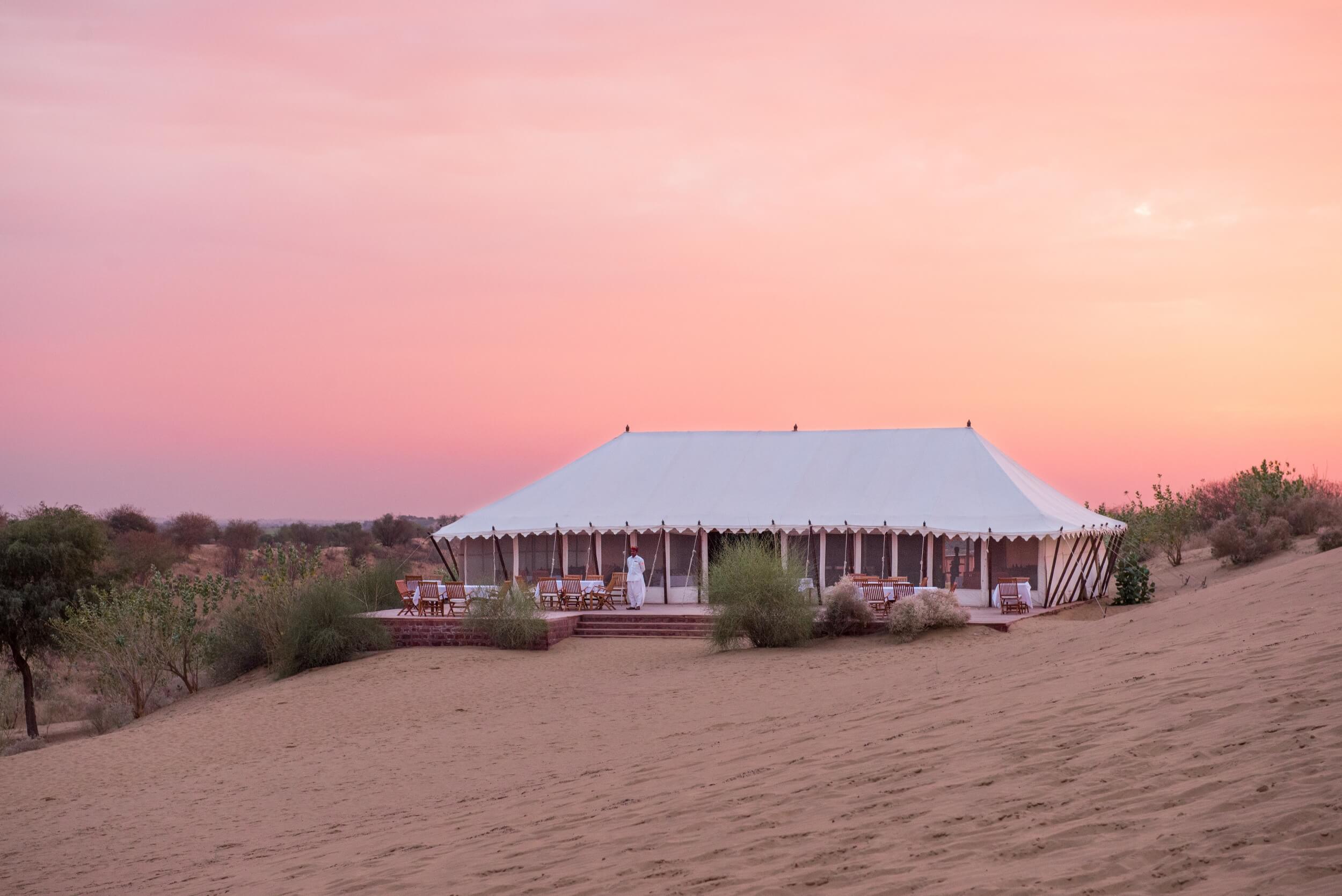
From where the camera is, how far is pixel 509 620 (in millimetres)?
19547

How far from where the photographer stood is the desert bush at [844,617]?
18.8 metres

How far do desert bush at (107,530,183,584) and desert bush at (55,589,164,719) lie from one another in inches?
278

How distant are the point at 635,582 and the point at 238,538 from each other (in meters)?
40.1

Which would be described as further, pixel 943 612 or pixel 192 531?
pixel 192 531

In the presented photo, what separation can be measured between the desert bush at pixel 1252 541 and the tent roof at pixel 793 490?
2.46 meters

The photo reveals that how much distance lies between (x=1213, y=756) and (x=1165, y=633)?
5240 millimetres

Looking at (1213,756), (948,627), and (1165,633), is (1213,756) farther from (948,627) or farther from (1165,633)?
(948,627)

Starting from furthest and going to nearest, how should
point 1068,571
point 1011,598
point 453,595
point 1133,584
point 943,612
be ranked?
point 1068,571 → point 1133,584 → point 453,595 → point 1011,598 → point 943,612

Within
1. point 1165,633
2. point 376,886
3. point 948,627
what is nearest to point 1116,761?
point 376,886

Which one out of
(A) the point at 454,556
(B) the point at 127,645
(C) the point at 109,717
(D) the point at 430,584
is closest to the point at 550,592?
(D) the point at 430,584

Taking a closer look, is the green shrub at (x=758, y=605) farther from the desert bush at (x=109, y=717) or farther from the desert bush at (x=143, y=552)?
the desert bush at (x=143, y=552)

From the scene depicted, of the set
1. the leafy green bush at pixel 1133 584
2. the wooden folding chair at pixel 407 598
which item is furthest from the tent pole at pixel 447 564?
the leafy green bush at pixel 1133 584

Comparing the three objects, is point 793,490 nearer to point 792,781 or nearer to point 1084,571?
point 1084,571

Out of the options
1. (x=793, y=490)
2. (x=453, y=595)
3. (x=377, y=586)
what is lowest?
(x=453, y=595)
